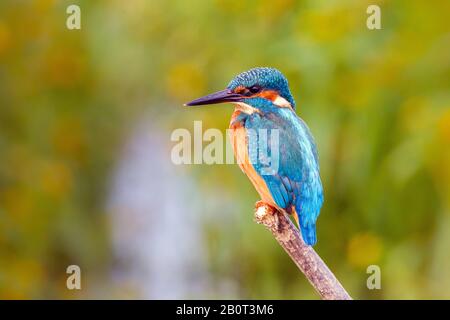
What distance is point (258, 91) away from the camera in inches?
73.2

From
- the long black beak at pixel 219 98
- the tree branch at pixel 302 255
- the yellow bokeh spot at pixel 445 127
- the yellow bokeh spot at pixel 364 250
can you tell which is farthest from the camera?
the yellow bokeh spot at pixel 364 250

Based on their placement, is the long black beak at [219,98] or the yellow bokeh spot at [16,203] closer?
the long black beak at [219,98]

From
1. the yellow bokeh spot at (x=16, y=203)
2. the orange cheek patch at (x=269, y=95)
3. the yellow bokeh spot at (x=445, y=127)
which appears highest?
the yellow bokeh spot at (x=445, y=127)

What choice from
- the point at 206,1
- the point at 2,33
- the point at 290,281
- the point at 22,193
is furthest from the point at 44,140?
the point at 290,281

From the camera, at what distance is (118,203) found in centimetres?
389

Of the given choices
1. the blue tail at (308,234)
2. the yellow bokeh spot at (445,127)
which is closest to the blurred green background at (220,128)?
the yellow bokeh spot at (445,127)

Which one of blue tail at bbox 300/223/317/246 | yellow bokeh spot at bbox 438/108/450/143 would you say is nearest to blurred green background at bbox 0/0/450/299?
yellow bokeh spot at bbox 438/108/450/143

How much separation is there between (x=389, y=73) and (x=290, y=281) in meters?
0.90

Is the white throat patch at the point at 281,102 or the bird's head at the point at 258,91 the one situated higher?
the bird's head at the point at 258,91

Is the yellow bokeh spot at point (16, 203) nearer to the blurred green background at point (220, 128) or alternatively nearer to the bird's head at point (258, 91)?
the blurred green background at point (220, 128)

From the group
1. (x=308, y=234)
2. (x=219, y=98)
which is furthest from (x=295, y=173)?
(x=219, y=98)

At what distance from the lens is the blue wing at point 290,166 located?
1741mm

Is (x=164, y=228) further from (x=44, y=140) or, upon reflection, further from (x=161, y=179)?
(x=44, y=140)

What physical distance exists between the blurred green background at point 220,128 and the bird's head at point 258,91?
1073 millimetres
